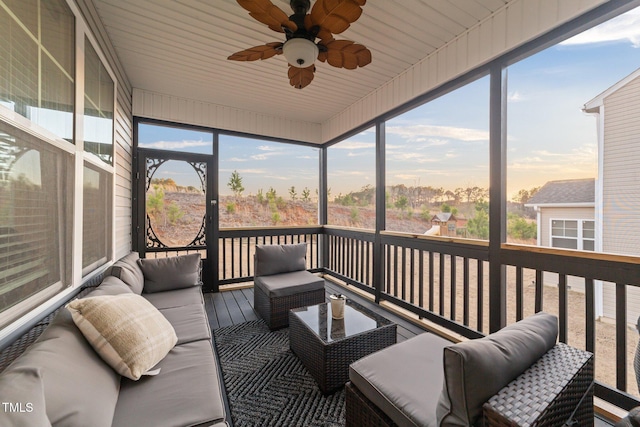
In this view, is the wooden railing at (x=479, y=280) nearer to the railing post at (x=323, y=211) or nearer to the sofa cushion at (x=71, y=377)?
the railing post at (x=323, y=211)

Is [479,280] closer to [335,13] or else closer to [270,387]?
[270,387]

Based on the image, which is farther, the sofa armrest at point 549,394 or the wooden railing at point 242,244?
the wooden railing at point 242,244

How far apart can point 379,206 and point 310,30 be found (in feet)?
7.71

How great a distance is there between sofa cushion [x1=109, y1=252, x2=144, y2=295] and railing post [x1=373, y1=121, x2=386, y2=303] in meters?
2.75

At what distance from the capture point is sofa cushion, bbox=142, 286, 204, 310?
2.29 metres

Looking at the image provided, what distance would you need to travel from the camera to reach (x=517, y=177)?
221 cm

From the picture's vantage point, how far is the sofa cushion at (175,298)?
229 cm

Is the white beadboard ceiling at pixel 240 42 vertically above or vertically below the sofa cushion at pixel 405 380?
above

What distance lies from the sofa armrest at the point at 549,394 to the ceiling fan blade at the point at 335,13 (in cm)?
204

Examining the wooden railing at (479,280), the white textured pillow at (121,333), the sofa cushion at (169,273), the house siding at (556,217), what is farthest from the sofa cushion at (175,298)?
the house siding at (556,217)

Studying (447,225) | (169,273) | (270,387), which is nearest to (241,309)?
(169,273)

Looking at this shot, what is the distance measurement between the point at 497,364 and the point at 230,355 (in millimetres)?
2124

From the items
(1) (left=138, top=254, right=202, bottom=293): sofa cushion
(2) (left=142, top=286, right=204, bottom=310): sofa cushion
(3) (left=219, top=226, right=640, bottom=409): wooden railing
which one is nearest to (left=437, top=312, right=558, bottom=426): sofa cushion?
(3) (left=219, top=226, right=640, bottom=409): wooden railing

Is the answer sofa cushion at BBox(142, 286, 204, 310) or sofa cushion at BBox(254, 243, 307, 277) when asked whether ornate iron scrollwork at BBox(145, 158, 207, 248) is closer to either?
sofa cushion at BBox(254, 243, 307, 277)
